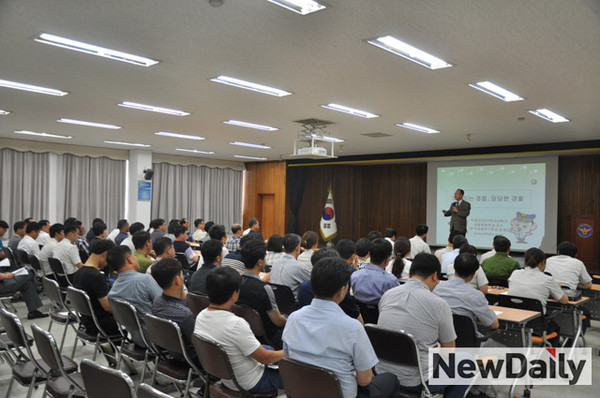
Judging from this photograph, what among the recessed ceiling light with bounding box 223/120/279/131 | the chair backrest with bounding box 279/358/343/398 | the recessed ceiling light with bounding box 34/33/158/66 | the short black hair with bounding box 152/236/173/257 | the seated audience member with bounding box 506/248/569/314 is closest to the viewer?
the chair backrest with bounding box 279/358/343/398

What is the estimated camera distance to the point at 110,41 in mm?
4320

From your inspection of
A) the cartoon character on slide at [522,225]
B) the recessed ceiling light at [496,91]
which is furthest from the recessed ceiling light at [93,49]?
the cartoon character on slide at [522,225]

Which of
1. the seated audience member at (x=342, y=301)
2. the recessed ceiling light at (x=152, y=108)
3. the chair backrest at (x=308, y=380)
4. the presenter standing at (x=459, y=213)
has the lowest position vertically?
the chair backrest at (x=308, y=380)

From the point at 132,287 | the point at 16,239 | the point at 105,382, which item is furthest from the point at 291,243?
the point at 16,239

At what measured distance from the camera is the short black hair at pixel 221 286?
2.54m

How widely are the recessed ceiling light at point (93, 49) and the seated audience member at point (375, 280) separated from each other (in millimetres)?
3143

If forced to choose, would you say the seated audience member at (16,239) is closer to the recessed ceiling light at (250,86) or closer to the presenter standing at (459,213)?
the recessed ceiling light at (250,86)

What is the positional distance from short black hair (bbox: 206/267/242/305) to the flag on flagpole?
12.1 metres

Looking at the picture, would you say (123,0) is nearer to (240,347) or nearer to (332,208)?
(240,347)

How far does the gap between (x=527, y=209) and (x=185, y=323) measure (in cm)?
1013

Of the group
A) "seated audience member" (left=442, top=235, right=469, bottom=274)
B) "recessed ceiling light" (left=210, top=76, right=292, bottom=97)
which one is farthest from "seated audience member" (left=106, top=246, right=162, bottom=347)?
"seated audience member" (left=442, top=235, right=469, bottom=274)

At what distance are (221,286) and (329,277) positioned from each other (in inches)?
25.6

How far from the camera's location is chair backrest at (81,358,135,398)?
1.80 meters

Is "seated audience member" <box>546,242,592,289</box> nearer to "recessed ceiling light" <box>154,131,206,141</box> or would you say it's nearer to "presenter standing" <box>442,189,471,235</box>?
"presenter standing" <box>442,189,471,235</box>
